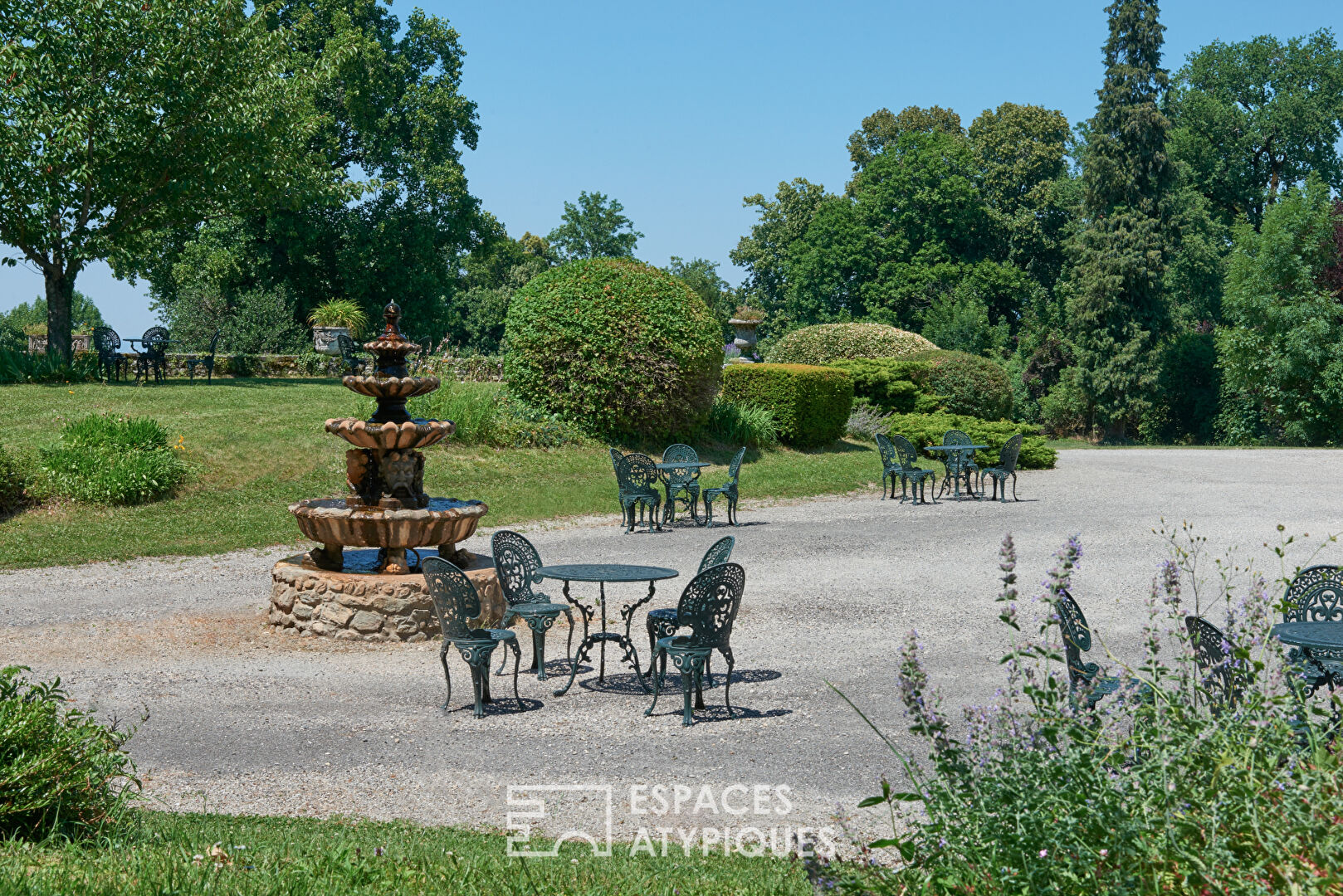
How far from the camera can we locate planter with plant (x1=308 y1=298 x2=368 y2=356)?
27.8m

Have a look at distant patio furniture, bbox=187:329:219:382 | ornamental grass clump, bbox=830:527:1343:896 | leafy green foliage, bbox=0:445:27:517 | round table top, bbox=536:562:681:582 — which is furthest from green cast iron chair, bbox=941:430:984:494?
distant patio furniture, bbox=187:329:219:382

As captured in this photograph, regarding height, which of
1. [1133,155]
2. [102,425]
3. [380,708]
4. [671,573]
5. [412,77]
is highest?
[412,77]

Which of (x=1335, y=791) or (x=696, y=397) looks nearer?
(x=1335, y=791)

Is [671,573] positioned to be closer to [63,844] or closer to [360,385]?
[360,385]

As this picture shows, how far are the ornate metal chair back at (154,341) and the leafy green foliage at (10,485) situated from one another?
27.7 ft

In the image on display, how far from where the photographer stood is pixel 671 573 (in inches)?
306

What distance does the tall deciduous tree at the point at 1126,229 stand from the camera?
36.4m

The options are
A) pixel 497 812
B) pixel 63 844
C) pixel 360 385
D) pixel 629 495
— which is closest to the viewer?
pixel 63 844

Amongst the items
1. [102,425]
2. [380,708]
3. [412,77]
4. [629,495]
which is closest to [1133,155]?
[412,77]

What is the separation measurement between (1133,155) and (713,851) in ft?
124

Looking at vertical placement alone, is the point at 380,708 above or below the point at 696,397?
below

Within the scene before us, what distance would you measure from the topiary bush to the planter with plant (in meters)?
14.7

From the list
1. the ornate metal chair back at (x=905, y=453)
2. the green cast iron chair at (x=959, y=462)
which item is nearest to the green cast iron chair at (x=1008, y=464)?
the green cast iron chair at (x=959, y=462)

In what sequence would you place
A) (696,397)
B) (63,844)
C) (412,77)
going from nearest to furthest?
(63,844)
(696,397)
(412,77)
